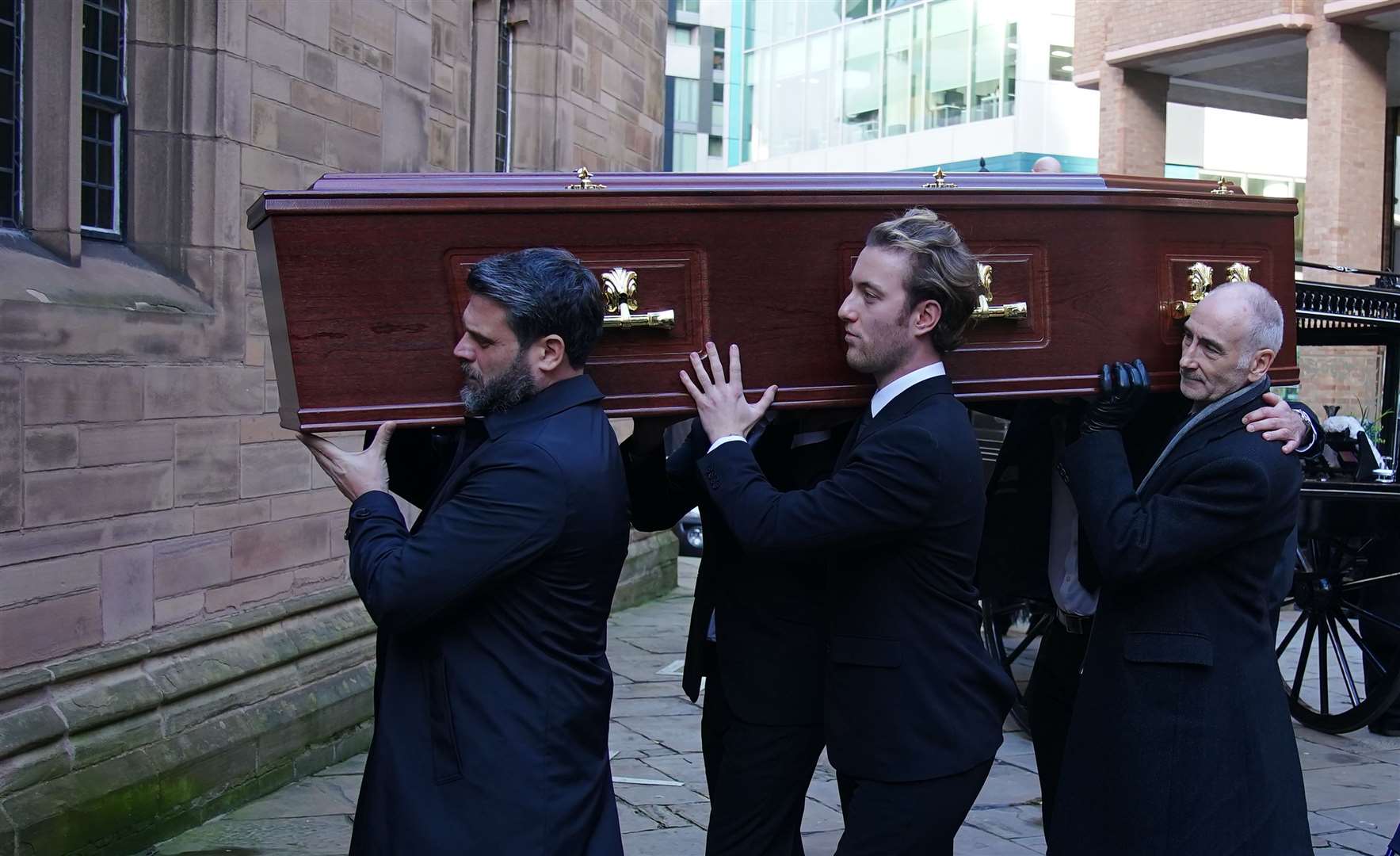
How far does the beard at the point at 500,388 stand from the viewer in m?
2.73

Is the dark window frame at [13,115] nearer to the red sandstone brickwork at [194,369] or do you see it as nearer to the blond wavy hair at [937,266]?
the red sandstone brickwork at [194,369]

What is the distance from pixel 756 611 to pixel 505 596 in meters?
0.77

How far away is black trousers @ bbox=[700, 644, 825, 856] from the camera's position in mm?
3240

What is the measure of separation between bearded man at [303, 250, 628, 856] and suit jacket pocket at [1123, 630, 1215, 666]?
1243mm

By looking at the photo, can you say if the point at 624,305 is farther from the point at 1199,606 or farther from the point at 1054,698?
the point at 1054,698

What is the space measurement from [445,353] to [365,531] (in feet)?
1.42

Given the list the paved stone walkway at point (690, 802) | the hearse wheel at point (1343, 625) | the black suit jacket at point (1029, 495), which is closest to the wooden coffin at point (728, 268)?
the black suit jacket at point (1029, 495)

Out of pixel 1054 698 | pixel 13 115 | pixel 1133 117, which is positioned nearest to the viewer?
pixel 1054 698

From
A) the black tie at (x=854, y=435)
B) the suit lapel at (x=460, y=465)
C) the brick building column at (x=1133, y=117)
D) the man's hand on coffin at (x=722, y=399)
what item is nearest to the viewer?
the suit lapel at (x=460, y=465)

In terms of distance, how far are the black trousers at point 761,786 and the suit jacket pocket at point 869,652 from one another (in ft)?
0.93

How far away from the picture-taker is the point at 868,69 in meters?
37.8

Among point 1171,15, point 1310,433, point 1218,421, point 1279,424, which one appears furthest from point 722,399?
point 1171,15

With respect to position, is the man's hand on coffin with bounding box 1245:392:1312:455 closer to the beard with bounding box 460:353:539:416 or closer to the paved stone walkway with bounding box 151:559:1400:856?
the beard with bounding box 460:353:539:416

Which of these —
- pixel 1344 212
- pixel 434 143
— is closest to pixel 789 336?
pixel 434 143
